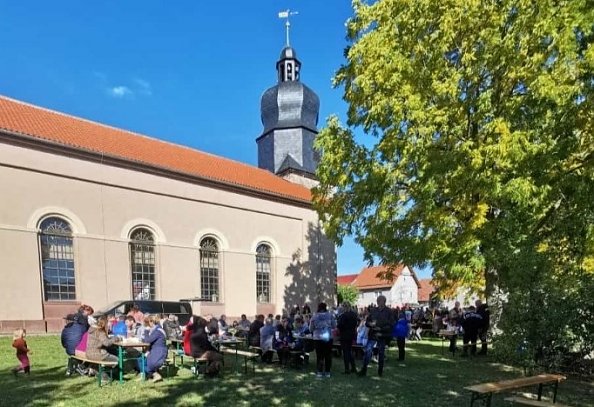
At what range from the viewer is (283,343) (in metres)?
10.6

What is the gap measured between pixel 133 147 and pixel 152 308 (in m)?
9.27

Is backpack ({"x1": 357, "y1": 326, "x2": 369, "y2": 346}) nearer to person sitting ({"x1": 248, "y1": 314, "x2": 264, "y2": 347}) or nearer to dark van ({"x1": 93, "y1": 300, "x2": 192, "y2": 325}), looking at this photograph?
person sitting ({"x1": 248, "y1": 314, "x2": 264, "y2": 347})

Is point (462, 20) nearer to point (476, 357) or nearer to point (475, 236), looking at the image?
point (475, 236)

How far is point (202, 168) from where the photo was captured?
24969 millimetres

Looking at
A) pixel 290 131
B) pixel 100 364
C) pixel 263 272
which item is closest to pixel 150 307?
pixel 100 364

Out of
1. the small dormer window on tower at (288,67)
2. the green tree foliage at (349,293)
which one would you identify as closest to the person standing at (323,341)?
the small dormer window on tower at (288,67)

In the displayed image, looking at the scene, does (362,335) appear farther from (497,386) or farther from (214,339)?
(497,386)

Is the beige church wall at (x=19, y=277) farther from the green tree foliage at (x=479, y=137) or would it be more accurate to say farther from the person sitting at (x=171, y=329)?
the green tree foliage at (x=479, y=137)

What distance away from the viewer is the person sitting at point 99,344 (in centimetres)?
828

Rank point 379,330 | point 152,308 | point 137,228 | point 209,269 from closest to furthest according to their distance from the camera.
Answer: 1. point 379,330
2. point 152,308
3. point 137,228
4. point 209,269

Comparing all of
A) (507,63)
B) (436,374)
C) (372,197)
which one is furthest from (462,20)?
(436,374)

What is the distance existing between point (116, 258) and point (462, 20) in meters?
16.0

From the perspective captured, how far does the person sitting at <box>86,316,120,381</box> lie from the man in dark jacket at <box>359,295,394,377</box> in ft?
16.0

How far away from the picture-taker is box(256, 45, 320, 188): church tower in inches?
1241
